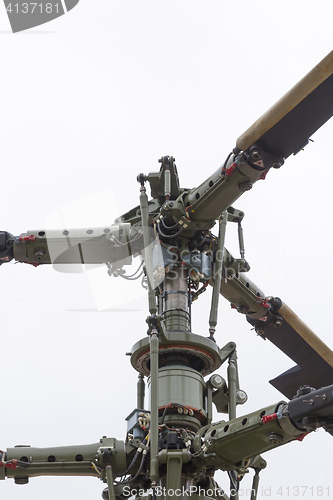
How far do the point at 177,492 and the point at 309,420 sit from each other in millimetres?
2726

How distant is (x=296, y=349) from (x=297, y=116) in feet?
23.3

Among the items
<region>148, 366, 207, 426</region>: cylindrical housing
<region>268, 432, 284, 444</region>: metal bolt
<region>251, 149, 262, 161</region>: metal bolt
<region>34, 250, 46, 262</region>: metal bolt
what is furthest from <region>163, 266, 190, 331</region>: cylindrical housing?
<region>268, 432, 284, 444</region>: metal bolt

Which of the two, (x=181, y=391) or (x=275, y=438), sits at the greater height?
(x=181, y=391)

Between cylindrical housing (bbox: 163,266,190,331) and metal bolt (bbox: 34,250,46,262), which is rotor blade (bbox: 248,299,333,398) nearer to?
cylindrical housing (bbox: 163,266,190,331)

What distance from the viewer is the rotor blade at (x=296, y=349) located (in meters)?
18.0

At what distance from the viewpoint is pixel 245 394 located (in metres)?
14.9

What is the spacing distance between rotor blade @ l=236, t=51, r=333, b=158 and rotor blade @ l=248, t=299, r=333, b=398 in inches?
210

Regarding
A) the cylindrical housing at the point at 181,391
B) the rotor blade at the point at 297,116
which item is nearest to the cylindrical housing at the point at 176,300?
the cylindrical housing at the point at 181,391

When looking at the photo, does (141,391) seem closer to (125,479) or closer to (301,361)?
(125,479)

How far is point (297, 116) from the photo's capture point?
43.3 ft

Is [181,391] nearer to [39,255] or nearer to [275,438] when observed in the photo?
[275,438]

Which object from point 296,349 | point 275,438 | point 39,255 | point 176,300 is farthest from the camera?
point 296,349

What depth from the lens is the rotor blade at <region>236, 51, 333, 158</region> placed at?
41.5ft

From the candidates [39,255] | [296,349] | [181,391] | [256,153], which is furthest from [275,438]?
[39,255]
